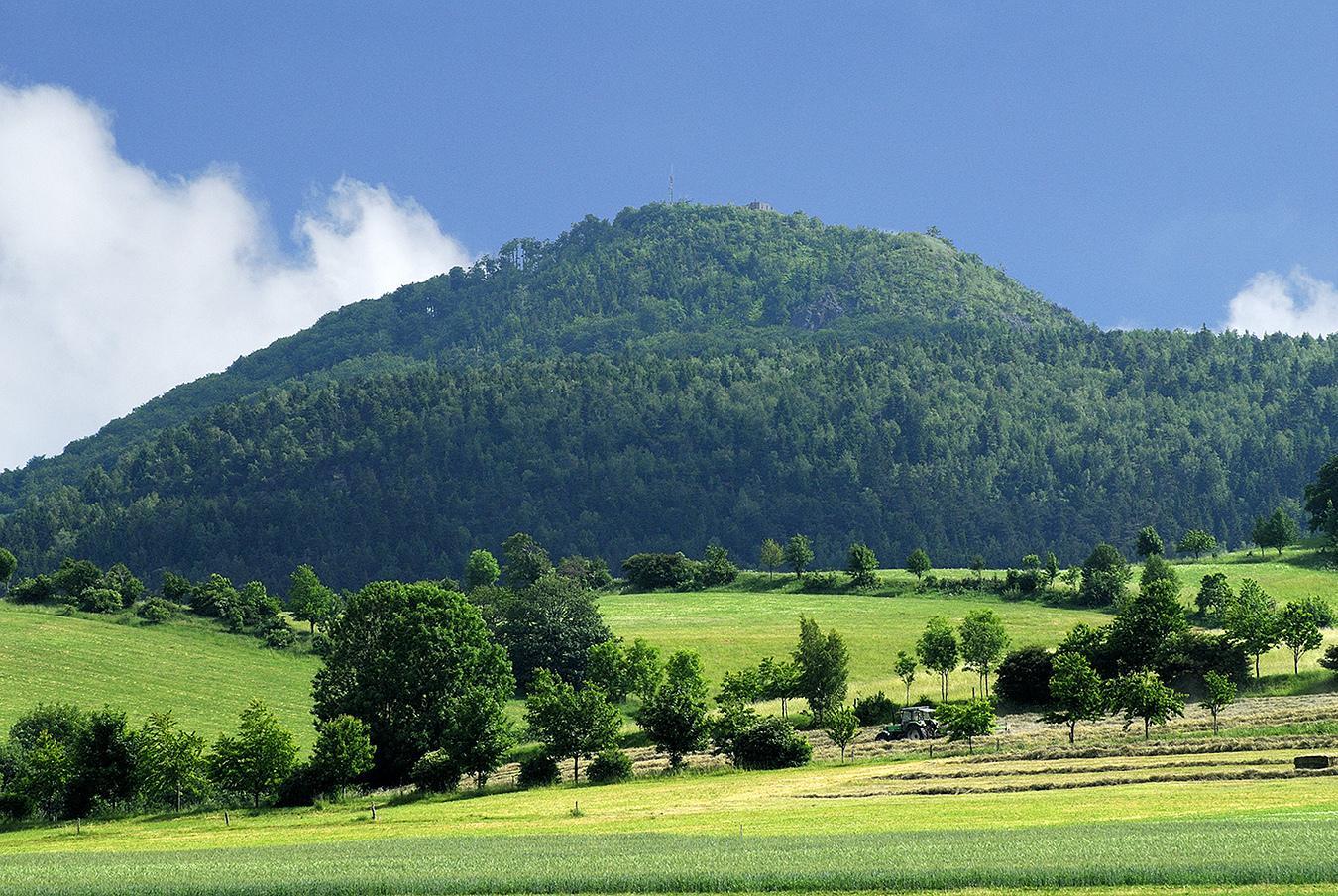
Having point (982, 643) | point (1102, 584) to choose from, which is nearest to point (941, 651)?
point (982, 643)

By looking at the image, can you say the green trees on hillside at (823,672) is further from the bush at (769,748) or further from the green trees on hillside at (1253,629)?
the green trees on hillside at (1253,629)

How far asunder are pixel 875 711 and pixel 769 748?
74.2 ft

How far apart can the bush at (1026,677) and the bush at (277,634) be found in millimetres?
83913

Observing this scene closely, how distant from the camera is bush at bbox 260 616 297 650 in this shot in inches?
6289

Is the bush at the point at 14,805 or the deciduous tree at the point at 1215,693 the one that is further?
the deciduous tree at the point at 1215,693

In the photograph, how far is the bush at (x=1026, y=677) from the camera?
112812 millimetres

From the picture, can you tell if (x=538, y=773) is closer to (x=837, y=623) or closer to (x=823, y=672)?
(x=823, y=672)

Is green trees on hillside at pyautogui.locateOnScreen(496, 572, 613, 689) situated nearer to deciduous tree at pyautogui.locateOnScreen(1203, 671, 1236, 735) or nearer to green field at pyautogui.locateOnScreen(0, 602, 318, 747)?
green field at pyautogui.locateOnScreen(0, 602, 318, 747)

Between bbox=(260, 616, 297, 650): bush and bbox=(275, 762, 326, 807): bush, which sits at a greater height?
bbox=(260, 616, 297, 650): bush

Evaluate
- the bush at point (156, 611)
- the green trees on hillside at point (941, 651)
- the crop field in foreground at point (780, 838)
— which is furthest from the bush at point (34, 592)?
the green trees on hillside at point (941, 651)

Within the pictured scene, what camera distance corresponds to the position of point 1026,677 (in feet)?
373

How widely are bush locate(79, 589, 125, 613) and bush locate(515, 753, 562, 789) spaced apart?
312 ft

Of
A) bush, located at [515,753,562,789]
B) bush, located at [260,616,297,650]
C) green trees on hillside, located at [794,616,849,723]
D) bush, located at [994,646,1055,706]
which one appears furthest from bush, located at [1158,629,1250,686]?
bush, located at [260,616,297,650]

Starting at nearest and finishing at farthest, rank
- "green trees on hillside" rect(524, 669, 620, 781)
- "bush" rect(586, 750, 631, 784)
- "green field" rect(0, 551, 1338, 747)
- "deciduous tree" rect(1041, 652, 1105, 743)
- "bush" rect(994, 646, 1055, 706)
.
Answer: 1. "bush" rect(586, 750, 631, 784)
2. "green trees on hillside" rect(524, 669, 620, 781)
3. "deciduous tree" rect(1041, 652, 1105, 743)
4. "bush" rect(994, 646, 1055, 706)
5. "green field" rect(0, 551, 1338, 747)
